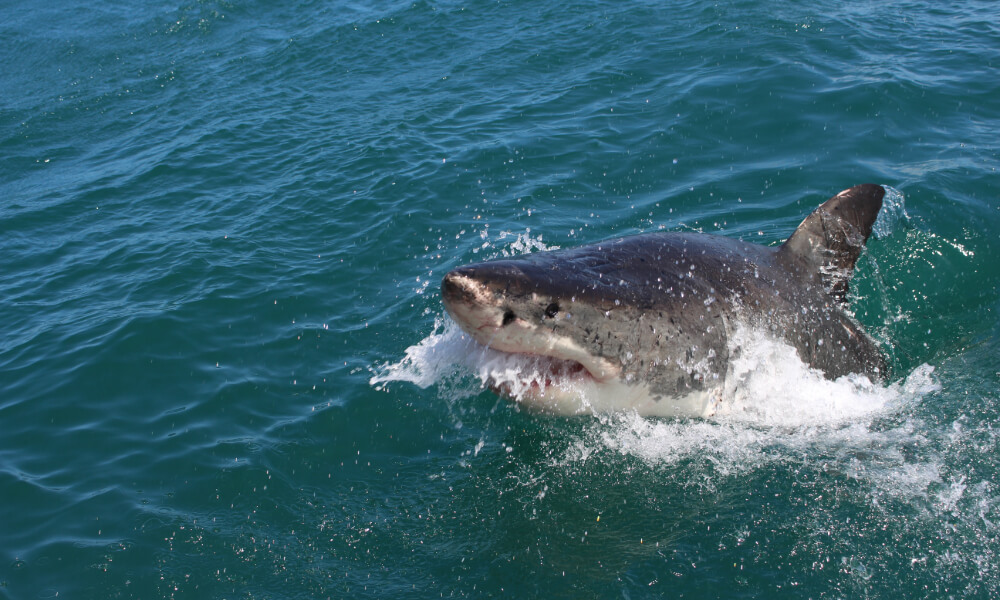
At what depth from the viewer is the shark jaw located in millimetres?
3975

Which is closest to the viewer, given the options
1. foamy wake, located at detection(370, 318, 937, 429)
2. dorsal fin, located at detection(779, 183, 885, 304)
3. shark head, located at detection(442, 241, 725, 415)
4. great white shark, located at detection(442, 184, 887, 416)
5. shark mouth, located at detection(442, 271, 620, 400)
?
shark mouth, located at detection(442, 271, 620, 400)

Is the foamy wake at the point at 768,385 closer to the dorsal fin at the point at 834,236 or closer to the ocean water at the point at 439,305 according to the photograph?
the ocean water at the point at 439,305

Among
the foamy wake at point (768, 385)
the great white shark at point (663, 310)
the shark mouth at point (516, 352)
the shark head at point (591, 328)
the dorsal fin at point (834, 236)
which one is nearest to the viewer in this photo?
the shark mouth at point (516, 352)

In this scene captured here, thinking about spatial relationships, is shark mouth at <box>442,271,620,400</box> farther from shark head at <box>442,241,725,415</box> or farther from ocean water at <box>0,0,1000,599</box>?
ocean water at <box>0,0,1000,599</box>

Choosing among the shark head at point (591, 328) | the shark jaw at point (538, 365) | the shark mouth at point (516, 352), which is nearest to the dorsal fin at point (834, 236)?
the shark head at point (591, 328)

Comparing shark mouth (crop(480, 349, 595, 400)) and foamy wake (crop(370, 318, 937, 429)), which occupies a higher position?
shark mouth (crop(480, 349, 595, 400))

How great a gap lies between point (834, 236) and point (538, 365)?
2797 millimetres

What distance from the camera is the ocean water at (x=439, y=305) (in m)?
4.99

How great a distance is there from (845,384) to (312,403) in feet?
14.0

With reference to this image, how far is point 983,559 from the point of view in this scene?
438 cm

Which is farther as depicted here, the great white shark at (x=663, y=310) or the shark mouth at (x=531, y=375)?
the shark mouth at (x=531, y=375)

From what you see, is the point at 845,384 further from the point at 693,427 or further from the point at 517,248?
Result: the point at 517,248

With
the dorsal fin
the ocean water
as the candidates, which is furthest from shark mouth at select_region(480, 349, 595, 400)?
the dorsal fin

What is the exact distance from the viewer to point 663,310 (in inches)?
192
